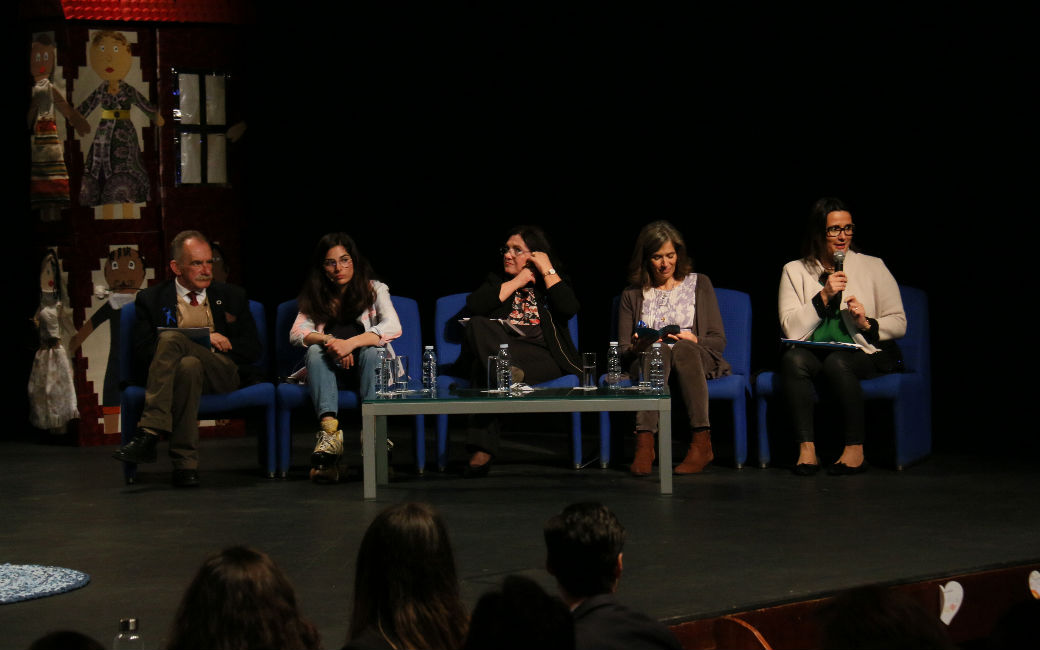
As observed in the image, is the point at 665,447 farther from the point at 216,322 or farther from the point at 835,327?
the point at 216,322

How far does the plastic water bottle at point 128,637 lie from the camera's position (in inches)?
95.0

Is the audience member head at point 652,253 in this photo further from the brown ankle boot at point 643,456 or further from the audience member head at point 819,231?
the brown ankle boot at point 643,456

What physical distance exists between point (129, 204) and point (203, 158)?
1.37 ft

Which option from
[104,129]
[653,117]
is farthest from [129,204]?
[653,117]

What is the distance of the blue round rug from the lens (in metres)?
3.34

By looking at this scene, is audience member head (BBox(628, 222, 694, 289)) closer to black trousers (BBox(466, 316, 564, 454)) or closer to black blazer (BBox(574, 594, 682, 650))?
black trousers (BBox(466, 316, 564, 454))

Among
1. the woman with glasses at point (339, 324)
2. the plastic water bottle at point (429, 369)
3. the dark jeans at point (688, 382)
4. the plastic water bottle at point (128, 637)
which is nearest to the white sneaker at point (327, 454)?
the woman with glasses at point (339, 324)

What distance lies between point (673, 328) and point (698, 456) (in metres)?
0.52

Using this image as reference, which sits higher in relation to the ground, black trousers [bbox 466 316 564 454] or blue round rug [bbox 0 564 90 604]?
black trousers [bbox 466 316 564 454]

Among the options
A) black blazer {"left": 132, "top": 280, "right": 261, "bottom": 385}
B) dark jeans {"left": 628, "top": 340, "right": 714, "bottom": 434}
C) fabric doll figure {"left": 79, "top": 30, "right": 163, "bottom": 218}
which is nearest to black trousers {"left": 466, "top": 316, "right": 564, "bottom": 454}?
dark jeans {"left": 628, "top": 340, "right": 714, "bottom": 434}

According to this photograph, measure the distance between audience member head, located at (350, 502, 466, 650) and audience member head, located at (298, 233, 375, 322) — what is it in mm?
3466

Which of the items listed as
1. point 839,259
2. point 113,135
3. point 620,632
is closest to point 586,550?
point 620,632

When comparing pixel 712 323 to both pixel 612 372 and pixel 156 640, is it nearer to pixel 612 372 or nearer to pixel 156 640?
pixel 612 372

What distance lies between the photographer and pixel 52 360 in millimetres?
6391
